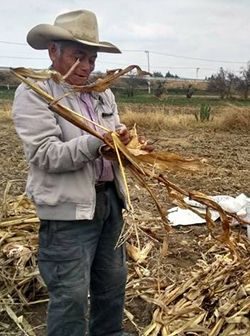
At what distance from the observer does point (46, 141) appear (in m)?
2.24

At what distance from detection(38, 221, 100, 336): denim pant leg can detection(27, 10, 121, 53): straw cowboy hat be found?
0.78m

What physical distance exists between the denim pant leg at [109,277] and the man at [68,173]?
13mm

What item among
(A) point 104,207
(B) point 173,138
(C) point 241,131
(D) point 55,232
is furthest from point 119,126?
(C) point 241,131

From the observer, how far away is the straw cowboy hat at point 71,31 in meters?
2.33

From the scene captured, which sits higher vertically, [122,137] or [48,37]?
[48,37]

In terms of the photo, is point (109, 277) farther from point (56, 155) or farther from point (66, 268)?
point (56, 155)

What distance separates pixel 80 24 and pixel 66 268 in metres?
1.05

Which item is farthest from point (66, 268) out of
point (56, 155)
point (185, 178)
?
point (185, 178)

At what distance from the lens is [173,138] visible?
42.3 ft

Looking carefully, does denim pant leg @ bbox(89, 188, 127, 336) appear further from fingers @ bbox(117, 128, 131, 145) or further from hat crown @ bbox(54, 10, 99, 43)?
hat crown @ bbox(54, 10, 99, 43)

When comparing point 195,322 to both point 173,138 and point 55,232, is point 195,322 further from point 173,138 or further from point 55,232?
point 173,138

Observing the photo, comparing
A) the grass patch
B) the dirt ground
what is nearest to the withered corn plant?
the dirt ground

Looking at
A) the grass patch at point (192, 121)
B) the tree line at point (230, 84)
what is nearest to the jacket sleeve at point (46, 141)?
the grass patch at point (192, 121)

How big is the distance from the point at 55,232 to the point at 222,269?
4.19 feet
